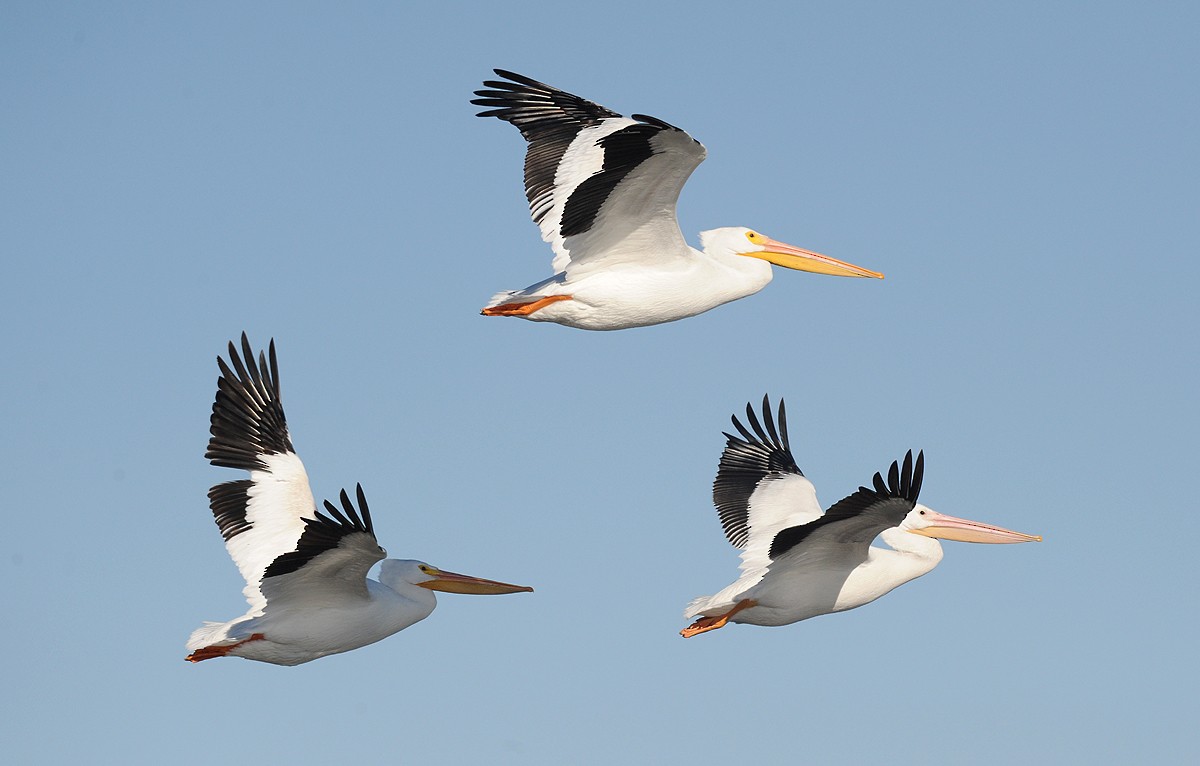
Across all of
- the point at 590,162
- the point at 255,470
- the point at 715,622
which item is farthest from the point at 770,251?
the point at 255,470

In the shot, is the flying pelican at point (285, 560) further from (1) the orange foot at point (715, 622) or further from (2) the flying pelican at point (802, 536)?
(2) the flying pelican at point (802, 536)

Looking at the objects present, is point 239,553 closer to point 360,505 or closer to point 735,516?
point 360,505

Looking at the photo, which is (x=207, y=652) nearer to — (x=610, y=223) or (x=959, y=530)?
(x=610, y=223)

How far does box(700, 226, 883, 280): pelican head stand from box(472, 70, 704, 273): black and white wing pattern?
128cm

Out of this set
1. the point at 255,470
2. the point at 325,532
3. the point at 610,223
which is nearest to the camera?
the point at 325,532

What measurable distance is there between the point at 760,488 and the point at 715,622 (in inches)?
110

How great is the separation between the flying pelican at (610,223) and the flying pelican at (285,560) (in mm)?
2213

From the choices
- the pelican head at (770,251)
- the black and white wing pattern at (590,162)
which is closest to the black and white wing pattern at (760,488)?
the pelican head at (770,251)

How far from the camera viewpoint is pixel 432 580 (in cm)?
1310

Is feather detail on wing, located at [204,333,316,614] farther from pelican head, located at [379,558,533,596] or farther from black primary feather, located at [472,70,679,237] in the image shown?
black primary feather, located at [472,70,679,237]

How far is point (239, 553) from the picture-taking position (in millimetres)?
12453

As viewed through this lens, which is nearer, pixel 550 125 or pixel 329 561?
pixel 329 561

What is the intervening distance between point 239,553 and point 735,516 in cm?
463

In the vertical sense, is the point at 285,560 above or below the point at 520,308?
below
